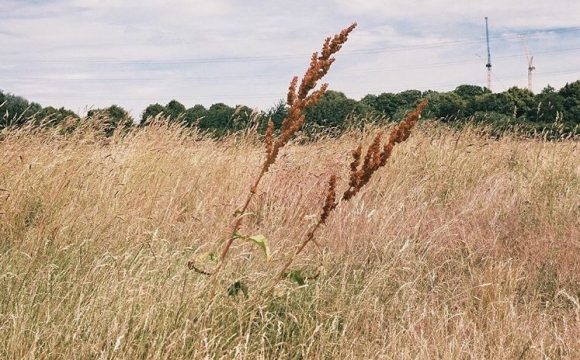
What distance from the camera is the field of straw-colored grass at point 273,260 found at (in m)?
2.57

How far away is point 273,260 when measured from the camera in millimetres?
3488

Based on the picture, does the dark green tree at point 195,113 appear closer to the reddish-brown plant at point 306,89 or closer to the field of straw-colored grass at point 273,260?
the field of straw-colored grass at point 273,260

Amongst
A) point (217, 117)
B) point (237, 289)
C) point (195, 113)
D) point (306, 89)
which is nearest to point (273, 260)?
point (237, 289)

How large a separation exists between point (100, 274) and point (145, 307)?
1.67 ft

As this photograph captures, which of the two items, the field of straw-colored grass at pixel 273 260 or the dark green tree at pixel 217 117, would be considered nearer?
the field of straw-colored grass at pixel 273 260

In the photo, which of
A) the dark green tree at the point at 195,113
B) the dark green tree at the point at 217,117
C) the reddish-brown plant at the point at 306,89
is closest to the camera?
the reddish-brown plant at the point at 306,89

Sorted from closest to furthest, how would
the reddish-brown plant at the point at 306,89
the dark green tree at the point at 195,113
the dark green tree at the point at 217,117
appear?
the reddish-brown plant at the point at 306,89 → the dark green tree at the point at 217,117 → the dark green tree at the point at 195,113

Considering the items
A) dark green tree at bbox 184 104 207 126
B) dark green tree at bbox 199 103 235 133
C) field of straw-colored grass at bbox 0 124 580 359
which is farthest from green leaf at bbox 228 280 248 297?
dark green tree at bbox 184 104 207 126

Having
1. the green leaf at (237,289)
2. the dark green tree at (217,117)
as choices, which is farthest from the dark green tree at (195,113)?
the green leaf at (237,289)

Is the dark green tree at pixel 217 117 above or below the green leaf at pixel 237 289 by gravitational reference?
above

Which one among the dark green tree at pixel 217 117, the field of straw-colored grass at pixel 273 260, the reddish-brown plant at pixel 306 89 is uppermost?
the reddish-brown plant at pixel 306 89

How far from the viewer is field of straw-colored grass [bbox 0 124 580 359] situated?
2.57 meters

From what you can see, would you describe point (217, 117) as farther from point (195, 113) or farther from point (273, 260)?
point (273, 260)

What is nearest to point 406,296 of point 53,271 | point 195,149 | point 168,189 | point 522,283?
point 522,283
